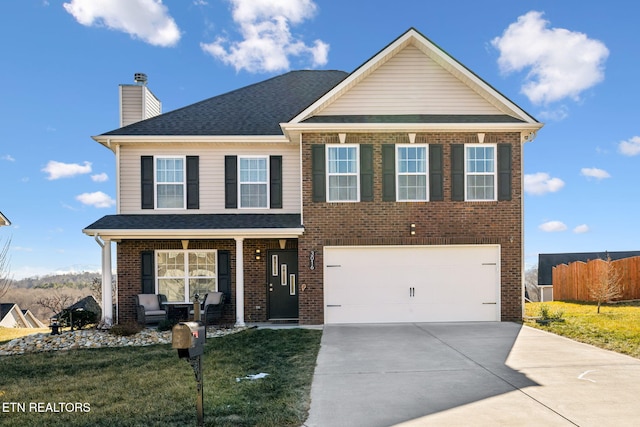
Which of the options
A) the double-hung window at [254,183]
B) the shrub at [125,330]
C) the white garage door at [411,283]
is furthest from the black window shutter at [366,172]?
the shrub at [125,330]

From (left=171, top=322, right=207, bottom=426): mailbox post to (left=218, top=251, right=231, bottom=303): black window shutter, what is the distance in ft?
29.5

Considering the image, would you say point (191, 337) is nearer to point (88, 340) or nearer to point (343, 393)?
point (343, 393)

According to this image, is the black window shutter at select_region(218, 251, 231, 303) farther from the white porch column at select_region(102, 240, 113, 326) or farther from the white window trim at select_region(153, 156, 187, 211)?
the white porch column at select_region(102, 240, 113, 326)

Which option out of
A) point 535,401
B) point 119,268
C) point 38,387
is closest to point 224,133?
point 119,268

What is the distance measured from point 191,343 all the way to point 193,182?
10.0 metres

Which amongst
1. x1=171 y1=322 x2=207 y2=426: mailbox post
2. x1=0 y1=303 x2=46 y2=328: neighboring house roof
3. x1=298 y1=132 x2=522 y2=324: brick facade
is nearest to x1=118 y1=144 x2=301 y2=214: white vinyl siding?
x1=298 y1=132 x2=522 y2=324: brick facade

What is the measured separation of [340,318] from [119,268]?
6553mm

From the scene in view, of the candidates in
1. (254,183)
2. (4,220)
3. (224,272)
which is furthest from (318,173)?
(4,220)

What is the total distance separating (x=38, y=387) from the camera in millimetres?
8281

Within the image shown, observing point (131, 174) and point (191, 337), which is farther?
point (131, 174)

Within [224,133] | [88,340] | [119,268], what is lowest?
[88,340]

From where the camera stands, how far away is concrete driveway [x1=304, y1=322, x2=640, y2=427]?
6168 millimetres

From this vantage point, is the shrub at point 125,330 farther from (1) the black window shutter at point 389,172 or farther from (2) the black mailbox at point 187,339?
(2) the black mailbox at point 187,339

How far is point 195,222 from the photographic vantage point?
46.2ft
